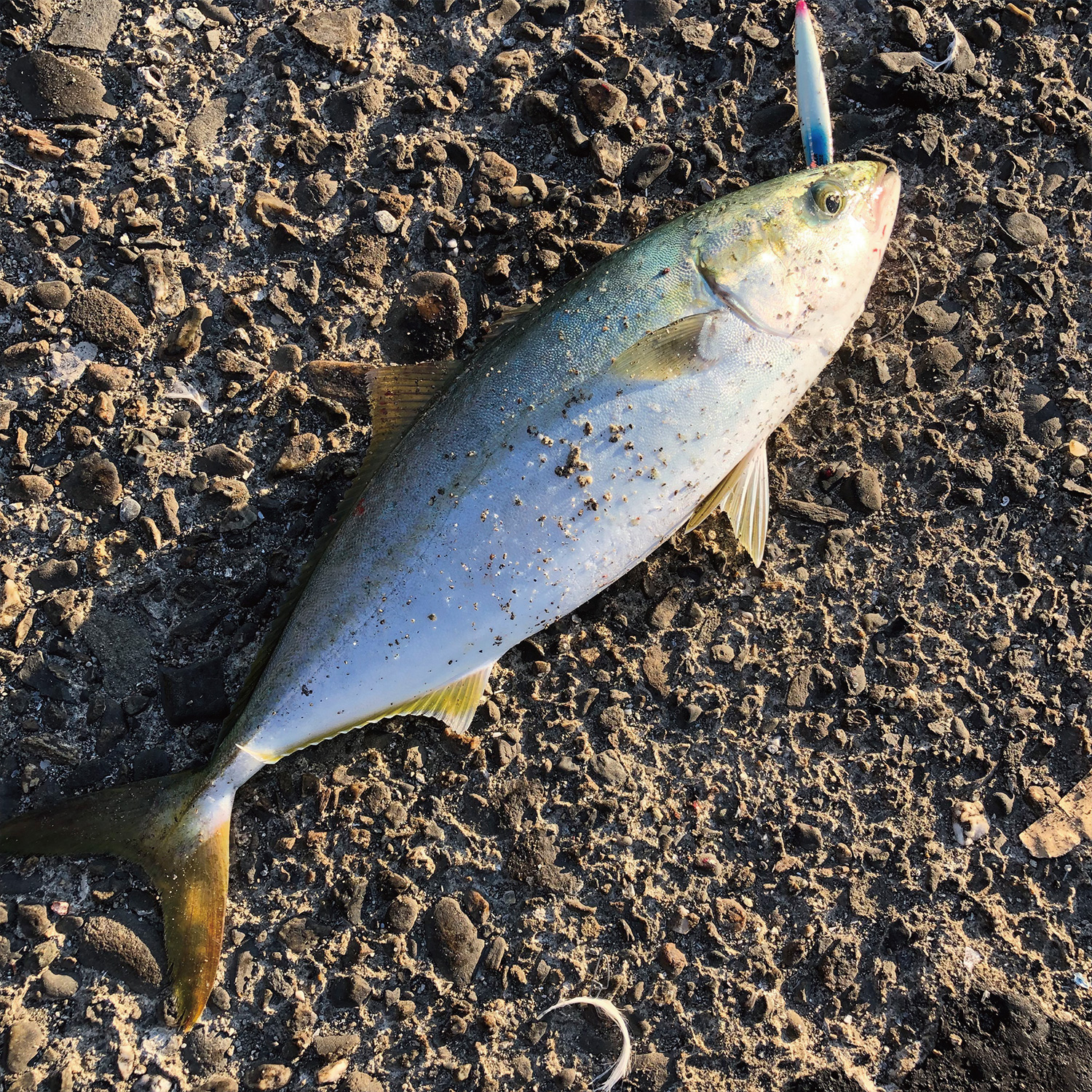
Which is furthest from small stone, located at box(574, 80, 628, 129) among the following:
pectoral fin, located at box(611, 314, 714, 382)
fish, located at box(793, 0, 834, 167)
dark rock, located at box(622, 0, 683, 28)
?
pectoral fin, located at box(611, 314, 714, 382)

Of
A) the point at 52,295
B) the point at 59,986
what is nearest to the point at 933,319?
the point at 52,295

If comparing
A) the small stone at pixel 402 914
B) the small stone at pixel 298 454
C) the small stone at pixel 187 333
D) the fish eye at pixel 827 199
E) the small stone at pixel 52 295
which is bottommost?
the small stone at pixel 402 914

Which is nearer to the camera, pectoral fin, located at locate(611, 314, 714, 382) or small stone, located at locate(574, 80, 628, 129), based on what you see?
pectoral fin, located at locate(611, 314, 714, 382)

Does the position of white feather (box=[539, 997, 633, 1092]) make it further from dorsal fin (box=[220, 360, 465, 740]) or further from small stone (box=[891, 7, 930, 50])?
small stone (box=[891, 7, 930, 50])

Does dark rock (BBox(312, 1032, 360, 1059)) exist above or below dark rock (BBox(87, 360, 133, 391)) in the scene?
below

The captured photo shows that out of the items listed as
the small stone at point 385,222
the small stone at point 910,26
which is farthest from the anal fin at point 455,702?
the small stone at point 910,26

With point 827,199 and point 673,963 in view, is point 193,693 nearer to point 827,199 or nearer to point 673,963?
point 673,963

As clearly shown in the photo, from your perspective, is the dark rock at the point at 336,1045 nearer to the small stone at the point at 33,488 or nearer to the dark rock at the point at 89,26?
the small stone at the point at 33,488
